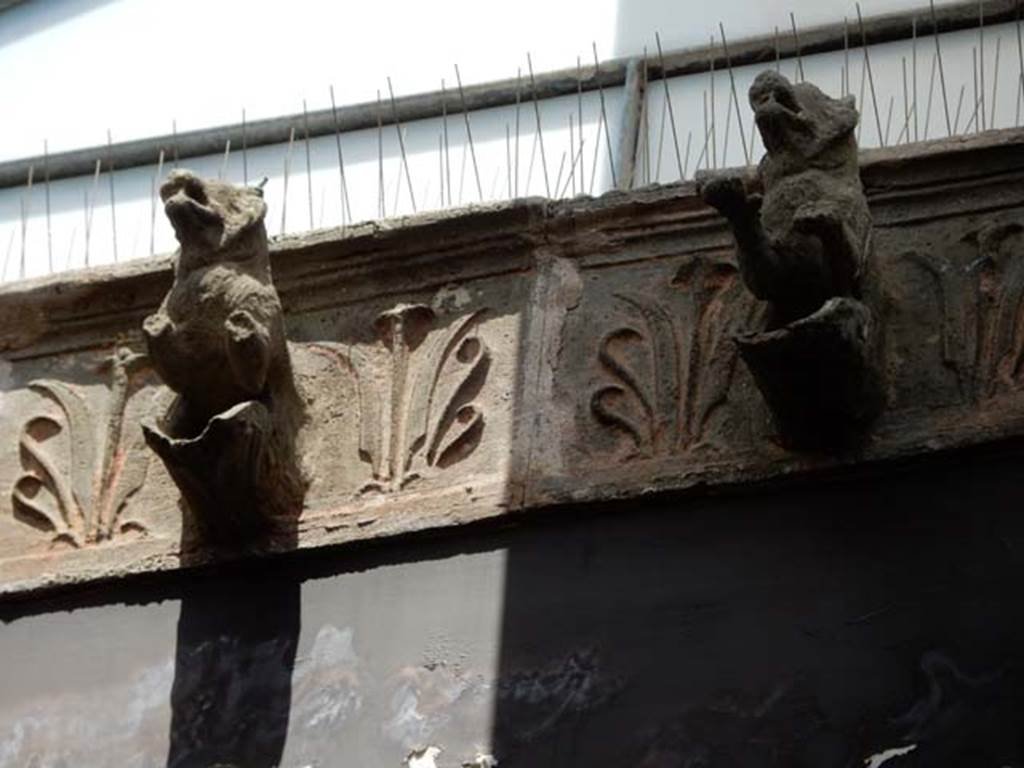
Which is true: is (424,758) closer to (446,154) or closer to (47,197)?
(446,154)

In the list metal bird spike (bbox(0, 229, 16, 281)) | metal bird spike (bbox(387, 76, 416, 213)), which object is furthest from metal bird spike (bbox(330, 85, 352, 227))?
metal bird spike (bbox(0, 229, 16, 281))

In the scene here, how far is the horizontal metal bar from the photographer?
626 centimetres

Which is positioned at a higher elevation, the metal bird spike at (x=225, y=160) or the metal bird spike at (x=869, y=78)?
the metal bird spike at (x=225, y=160)

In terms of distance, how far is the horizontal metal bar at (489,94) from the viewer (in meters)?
6.26

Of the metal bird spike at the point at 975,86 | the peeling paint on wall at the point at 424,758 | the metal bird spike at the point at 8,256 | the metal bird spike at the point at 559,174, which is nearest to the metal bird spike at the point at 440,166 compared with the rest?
the metal bird spike at the point at 559,174

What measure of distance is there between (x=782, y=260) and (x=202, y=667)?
121 cm

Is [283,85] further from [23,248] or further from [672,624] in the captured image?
[672,624]

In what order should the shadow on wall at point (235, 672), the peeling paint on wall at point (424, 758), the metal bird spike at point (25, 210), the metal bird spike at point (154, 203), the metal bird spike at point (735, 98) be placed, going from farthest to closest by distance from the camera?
the metal bird spike at point (25, 210)
the metal bird spike at point (154, 203)
the metal bird spike at point (735, 98)
the shadow on wall at point (235, 672)
the peeling paint on wall at point (424, 758)

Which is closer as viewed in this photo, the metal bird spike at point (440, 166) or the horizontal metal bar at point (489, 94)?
the horizontal metal bar at point (489, 94)

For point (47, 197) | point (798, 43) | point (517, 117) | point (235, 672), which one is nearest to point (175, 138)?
point (47, 197)

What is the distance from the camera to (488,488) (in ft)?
18.2

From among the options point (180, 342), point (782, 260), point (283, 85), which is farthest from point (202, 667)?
point (283, 85)

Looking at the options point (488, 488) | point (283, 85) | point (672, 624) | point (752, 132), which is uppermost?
→ point (283, 85)

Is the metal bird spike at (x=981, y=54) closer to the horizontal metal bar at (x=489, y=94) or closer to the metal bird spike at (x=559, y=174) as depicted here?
the horizontal metal bar at (x=489, y=94)
